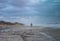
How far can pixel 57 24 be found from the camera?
3148 mm

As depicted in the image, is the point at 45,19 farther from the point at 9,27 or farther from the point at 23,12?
the point at 9,27

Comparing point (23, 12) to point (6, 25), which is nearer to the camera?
point (23, 12)

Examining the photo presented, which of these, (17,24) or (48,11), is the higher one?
(48,11)

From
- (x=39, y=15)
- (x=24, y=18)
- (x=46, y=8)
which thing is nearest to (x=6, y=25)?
(x=24, y=18)

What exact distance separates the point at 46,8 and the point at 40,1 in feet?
0.74

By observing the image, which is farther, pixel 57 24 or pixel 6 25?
pixel 6 25

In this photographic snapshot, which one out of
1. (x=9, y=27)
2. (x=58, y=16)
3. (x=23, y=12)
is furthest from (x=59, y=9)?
(x=9, y=27)

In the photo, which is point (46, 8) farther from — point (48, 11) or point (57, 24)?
point (57, 24)

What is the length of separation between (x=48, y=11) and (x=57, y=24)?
37 centimetres

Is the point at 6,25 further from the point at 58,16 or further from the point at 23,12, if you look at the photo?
the point at 58,16

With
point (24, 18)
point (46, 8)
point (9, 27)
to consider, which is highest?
point (46, 8)

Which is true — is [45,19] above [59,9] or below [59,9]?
below

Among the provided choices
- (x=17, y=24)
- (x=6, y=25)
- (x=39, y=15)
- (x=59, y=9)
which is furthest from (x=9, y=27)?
(x=59, y=9)

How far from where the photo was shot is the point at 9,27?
3.42 metres
